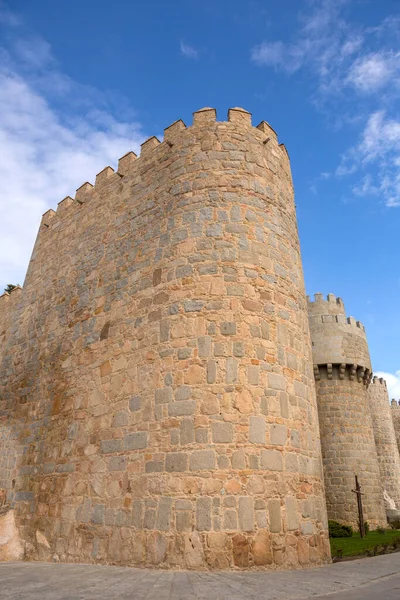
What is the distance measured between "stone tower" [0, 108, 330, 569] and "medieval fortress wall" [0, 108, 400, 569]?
3 cm

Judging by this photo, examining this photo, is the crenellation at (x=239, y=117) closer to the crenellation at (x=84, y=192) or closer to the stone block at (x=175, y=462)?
the crenellation at (x=84, y=192)

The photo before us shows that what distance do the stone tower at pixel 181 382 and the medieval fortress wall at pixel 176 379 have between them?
0.09ft

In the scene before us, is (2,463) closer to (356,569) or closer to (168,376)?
(168,376)

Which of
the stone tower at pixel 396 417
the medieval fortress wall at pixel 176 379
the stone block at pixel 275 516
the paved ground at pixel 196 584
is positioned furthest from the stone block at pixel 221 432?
the stone tower at pixel 396 417

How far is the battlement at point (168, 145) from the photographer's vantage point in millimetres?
8578

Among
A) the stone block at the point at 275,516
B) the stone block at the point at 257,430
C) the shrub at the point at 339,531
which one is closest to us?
the stone block at the point at 275,516

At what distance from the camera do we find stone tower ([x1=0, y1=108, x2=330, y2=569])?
5.89 metres

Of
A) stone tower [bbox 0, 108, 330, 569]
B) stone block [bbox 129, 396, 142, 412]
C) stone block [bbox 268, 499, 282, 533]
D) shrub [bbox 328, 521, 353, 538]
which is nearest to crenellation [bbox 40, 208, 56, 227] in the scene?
stone tower [bbox 0, 108, 330, 569]

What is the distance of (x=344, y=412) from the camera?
739 inches

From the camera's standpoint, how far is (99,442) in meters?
7.36

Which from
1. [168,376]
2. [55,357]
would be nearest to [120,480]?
[168,376]

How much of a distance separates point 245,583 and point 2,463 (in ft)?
24.4

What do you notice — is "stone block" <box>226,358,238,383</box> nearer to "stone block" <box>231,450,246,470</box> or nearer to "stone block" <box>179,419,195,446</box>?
"stone block" <box>179,419,195,446</box>

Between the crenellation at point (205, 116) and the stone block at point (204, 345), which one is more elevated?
the crenellation at point (205, 116)
